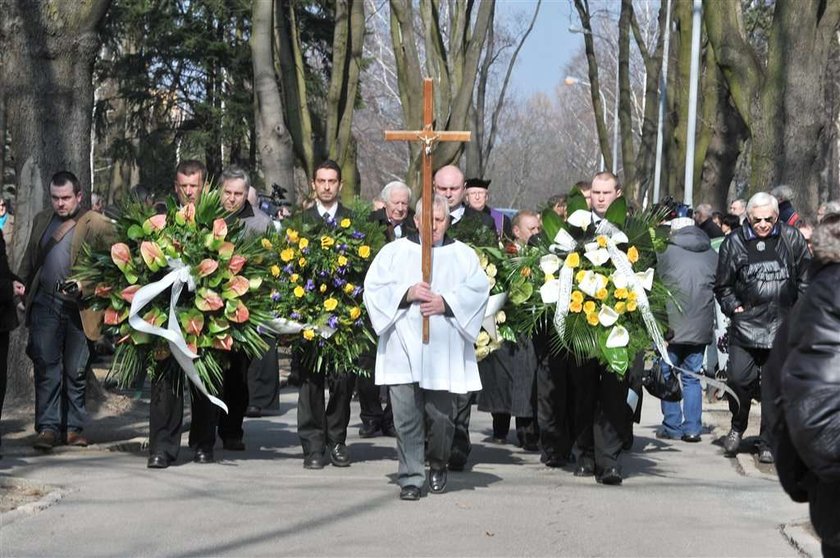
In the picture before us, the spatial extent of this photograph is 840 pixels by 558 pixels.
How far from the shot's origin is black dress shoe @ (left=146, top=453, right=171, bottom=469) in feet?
36.1

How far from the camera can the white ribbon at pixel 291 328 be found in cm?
1098

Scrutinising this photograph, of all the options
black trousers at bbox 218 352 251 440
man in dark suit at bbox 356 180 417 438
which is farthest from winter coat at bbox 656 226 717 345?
black trousers at bbox 218 352 251 440

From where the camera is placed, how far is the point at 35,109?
13273 millimetres

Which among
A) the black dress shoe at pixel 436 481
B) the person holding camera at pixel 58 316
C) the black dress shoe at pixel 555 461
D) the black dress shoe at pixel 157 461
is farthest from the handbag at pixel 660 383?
the person holding camera at pixel 58 316

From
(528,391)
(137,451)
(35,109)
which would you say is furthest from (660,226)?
(35,109)

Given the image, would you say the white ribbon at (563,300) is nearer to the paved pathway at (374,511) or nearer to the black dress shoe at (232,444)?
the paved pathway at (374,511)

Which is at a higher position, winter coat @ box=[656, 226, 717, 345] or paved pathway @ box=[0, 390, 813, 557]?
winter coat @ box=[656, 226, 717, 345]

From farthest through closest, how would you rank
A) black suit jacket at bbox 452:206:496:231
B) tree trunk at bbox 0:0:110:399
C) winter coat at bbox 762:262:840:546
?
tree trunk at bbox 0:0:110:399 < black suit jacket at bbox 452:206:496:231 < winter coat at bbox 762:262:840:546

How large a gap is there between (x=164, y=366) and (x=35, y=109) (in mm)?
3466

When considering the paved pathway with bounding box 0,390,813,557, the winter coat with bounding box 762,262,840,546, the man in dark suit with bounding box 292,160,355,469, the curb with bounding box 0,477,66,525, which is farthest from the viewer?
the man in dark suit with bounding box 292,160,355,469

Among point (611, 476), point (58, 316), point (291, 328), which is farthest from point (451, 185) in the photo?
point (58, 316)

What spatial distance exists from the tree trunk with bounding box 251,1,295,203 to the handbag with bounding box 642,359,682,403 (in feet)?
31.5

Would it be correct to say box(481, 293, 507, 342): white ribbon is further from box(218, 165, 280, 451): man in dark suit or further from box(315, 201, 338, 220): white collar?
box(218, 165, 280, 451): man in dark suit

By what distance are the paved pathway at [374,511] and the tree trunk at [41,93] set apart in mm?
2547
